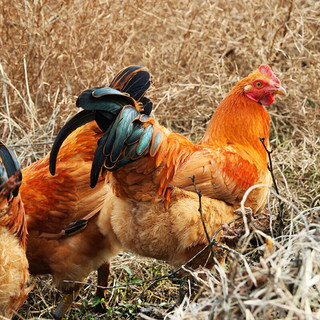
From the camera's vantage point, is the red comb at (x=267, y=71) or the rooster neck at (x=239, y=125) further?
the red comb at (x=267, y=71)

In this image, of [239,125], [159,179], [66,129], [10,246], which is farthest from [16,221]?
[239,125]

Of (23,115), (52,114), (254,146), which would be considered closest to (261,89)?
(254,146)

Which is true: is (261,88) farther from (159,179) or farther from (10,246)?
(10,246)

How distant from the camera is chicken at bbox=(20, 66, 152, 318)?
11.3 ft

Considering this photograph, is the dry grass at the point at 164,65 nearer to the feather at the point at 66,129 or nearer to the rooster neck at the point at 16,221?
the rooster neck at the point at 16,221

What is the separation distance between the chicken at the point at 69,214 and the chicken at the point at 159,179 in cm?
19

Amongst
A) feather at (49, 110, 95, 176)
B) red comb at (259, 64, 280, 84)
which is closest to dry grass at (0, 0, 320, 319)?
red comb at (259, 64, 280, 84)

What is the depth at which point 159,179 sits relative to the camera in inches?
130

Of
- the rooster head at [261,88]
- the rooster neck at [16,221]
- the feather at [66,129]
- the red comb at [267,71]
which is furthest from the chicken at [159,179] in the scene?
the red comb at [267,71]

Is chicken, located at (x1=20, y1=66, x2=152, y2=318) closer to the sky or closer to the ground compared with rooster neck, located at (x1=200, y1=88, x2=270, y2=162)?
closer to the ground

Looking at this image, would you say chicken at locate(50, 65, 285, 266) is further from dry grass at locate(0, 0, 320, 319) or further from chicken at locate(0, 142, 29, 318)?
dry grass at locate(0, 0, 320, 319)

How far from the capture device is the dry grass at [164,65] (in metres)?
4.71

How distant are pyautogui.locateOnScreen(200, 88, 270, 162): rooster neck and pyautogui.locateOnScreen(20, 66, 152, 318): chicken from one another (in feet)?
2.15

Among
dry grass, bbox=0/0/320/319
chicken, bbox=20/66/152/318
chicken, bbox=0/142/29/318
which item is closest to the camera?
chicken, bbox=0/142/29/318
